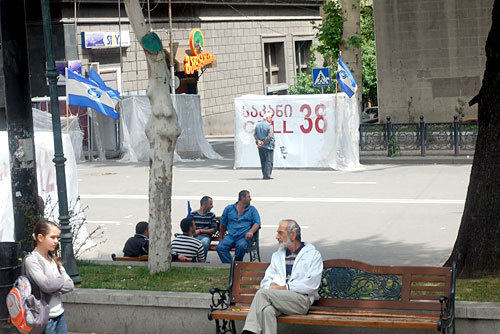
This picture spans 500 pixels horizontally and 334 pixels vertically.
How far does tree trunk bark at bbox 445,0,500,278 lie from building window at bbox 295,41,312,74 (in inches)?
1687

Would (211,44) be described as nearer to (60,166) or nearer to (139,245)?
(139,245)

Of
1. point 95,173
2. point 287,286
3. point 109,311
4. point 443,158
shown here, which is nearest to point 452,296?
point 287,286

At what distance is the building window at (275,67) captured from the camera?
49.5m

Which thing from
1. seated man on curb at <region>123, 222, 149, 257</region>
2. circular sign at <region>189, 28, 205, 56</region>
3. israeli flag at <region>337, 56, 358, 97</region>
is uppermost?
circular sign at <region>189, 28, 205, 56</region>

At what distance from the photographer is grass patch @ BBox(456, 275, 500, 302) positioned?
837 centimetres

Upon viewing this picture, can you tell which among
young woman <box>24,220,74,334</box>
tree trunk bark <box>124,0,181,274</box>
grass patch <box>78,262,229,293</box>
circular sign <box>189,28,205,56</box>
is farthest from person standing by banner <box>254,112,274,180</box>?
circular sign <box>189,28,205,56</box>

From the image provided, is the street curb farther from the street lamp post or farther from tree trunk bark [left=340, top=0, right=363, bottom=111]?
the street lamp post

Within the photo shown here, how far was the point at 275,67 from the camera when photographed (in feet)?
166

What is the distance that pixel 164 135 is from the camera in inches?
381

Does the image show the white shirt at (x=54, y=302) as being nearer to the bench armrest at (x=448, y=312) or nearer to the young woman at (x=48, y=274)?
the young woman at (x=48, y=274)

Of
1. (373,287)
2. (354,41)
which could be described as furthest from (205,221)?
(354,41)

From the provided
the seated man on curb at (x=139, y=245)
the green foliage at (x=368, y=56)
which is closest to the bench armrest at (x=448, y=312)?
the seated man on curb at (x=139, y=245)

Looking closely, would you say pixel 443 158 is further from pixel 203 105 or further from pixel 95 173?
pixel 203 105


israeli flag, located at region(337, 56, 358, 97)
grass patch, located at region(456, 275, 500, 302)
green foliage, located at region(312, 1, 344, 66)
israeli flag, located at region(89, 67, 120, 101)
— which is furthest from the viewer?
green foliage, located at region(312, 1, 344, 66)
